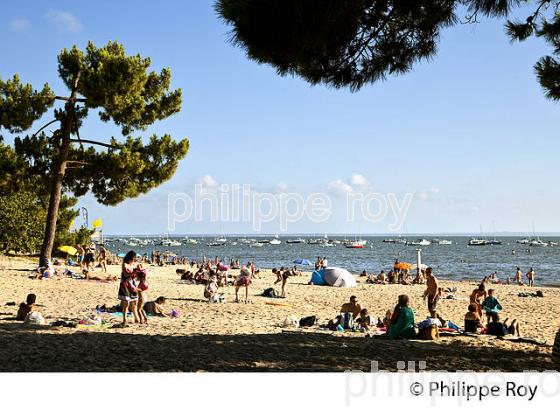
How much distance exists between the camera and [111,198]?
75.3 feet

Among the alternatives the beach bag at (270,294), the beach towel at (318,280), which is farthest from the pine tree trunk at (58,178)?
the beach towel at (318,280)

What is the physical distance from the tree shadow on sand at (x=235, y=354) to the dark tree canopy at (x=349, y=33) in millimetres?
4344

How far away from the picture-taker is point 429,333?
10.1 meters

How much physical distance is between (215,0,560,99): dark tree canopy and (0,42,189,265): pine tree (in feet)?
46.3

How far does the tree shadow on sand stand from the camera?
7.06 metres

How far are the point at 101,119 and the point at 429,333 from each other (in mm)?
16814

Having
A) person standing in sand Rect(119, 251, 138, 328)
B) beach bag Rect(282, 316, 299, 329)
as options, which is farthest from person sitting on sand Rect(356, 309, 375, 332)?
person standing in sand Rect(119, 251, 138, 328)

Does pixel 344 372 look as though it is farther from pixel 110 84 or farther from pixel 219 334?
pixel 110 84

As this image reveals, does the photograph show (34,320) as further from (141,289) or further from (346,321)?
(346,321)

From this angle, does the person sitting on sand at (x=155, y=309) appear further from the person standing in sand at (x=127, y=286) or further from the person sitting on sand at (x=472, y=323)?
the person sitting on sand at (x=472, y=323)

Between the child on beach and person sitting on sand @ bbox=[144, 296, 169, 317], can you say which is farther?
person sitting on sand @ bbox=[144, 296, 169, 317]

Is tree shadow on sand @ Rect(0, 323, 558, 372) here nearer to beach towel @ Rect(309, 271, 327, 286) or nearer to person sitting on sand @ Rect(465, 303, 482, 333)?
person sitting on sand @ Rect(465, 303, 482, 333)
